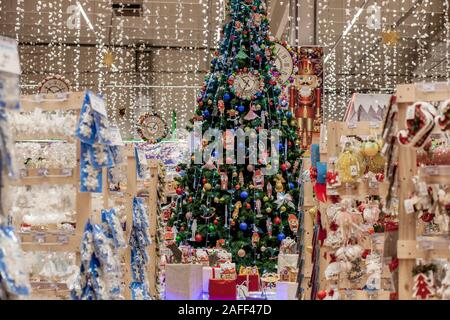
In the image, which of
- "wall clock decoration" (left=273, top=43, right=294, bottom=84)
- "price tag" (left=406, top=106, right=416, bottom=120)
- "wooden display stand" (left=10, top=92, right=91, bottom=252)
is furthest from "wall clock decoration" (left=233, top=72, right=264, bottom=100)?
"price tag" (left=406, top=106, right=416, bottom=120)

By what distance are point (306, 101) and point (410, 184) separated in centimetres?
703

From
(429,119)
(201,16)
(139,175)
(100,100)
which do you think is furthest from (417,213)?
(201,16)

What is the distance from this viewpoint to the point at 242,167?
786 centimetres

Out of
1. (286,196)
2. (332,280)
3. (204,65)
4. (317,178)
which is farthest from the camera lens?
(204,65)

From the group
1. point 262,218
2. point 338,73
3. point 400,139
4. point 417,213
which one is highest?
point 338,73

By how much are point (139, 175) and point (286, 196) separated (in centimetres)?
283

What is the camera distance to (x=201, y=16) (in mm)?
14250

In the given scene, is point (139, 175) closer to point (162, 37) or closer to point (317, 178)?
point (317, 178)

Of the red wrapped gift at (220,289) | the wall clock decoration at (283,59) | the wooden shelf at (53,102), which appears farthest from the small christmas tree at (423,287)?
the wall clock decoration at (283,59)

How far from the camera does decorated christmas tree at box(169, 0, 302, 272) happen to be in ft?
25.4

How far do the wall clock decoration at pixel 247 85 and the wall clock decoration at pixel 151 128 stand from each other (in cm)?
520

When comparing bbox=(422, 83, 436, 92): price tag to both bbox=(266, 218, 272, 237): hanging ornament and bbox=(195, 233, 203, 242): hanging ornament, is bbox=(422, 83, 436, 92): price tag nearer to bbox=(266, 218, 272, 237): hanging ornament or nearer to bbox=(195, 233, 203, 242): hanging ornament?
bbox=(266, 218, 272, 237): hanging ornament

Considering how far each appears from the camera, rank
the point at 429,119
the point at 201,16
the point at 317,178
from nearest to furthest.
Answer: the point at 429,119, the point at 317,178, the point at 201,16
